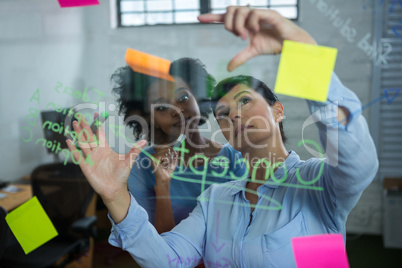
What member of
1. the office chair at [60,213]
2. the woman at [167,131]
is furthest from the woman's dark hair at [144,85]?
the office chair at [60,213]

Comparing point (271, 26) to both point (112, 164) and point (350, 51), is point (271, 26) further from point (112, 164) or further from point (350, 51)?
point (112, 164)

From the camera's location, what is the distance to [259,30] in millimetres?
701

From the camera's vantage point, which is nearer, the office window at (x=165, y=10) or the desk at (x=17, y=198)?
the office window at (x=165, y=10)

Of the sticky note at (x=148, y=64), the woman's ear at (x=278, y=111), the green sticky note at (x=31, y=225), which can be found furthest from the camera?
the green sticky note at (x=31, y=225)

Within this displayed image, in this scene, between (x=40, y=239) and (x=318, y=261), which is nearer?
(x=318, y=261)

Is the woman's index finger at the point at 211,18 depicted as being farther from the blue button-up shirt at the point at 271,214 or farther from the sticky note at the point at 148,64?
the blue button-up shirt at the point at 271,214

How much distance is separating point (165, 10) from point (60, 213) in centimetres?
72

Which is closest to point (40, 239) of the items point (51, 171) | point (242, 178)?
point (51, 171)

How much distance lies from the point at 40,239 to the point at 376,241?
878mm

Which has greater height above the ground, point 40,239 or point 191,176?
point 191,176

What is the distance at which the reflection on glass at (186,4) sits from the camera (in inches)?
31.8

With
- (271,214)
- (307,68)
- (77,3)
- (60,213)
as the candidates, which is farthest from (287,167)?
(60,213)

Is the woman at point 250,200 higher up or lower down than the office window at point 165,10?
lower down

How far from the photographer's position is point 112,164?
2.72ft
